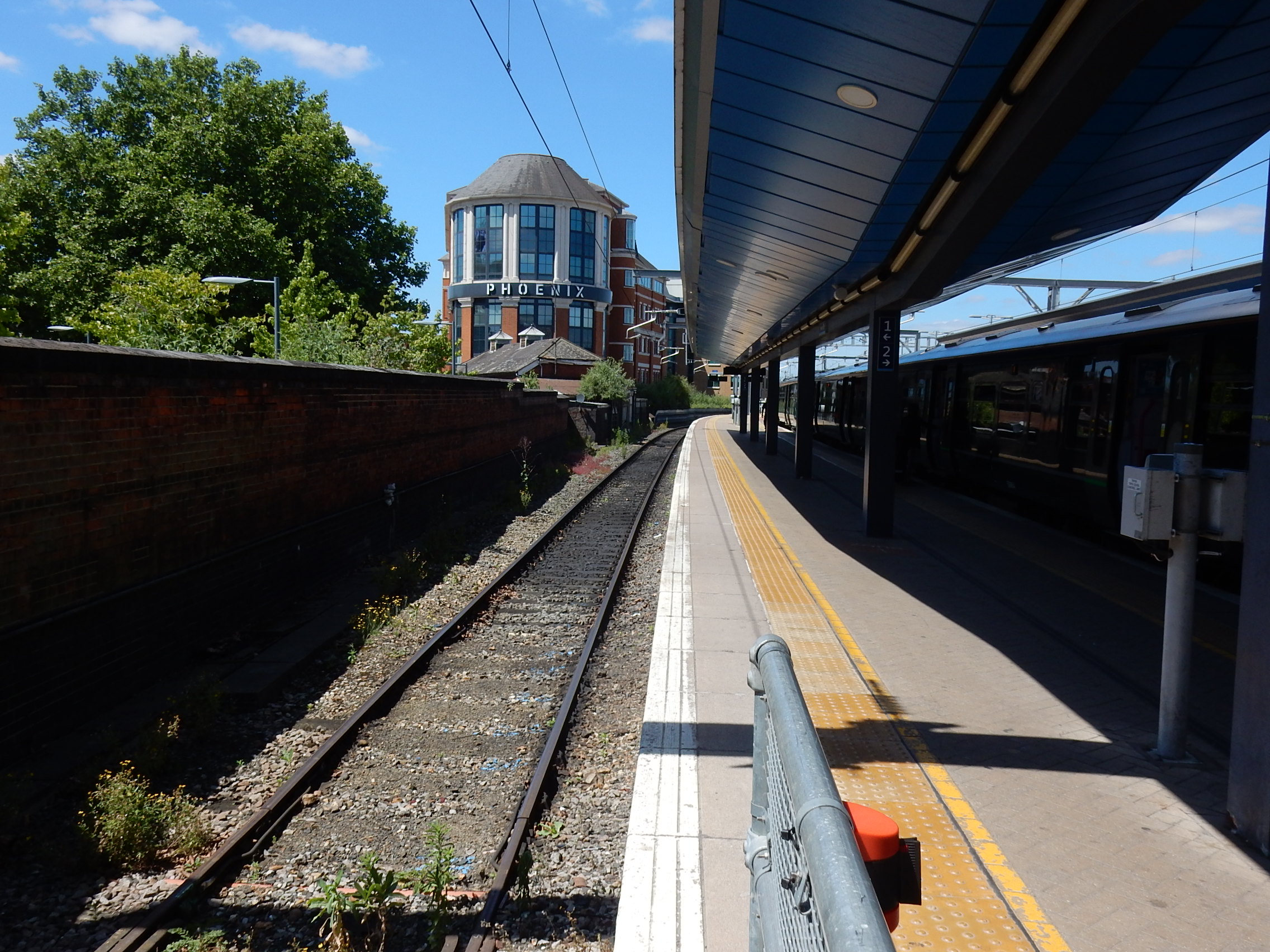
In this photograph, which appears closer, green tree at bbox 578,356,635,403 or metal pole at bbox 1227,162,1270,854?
metal pole at bbox 1227,162,1270,854

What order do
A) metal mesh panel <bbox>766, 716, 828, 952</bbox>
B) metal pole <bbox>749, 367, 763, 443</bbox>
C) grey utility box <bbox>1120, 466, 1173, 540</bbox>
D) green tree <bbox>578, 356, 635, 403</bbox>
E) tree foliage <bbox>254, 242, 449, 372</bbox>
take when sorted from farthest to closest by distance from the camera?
green tree <bbox>578, 356, 635, 403</bbox> < metal pole <bbox>749, 367, 763, 443</bbox> < tree foliage <bbox>254, 242, 449, 372</bbox> < grey utility box <bbox>1120, 466, 1173, 540</bbox> < metal mesh panel <bbox>766, 716, 828, 952</bbox>

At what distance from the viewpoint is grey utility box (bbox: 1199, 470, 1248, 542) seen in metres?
4.77

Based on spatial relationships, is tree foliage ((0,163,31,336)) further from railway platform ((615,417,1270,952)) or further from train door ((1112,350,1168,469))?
train door ((1112,350,1168,469))

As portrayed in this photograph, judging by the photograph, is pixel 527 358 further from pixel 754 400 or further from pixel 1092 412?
pixel 1092 412

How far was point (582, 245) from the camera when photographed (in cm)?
7988

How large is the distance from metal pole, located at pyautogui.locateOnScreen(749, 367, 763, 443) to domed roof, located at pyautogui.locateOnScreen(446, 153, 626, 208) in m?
37.7

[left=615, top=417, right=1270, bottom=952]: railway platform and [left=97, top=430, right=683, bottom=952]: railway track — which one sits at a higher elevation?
[left=615, top=417, right=1270, bottom=952]: railway platform

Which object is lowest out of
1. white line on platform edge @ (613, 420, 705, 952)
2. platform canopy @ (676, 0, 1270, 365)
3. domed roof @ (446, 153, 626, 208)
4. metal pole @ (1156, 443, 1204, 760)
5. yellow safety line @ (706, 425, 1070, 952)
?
white line on platform edge @ (613, 420, 705, 952)

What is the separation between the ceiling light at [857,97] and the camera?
7.02 meters

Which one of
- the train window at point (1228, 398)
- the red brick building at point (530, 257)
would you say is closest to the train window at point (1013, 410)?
the train window at point (1228, 398)

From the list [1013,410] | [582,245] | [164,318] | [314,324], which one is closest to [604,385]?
Result: [314,324]

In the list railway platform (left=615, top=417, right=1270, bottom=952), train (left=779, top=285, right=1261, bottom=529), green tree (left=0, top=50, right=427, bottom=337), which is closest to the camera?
railway platform (left=615, top=417, right=1270, bottom=952)

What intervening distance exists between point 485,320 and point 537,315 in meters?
4.70

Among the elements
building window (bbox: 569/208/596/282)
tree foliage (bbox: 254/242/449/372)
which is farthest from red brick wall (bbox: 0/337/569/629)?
building window (bbox: 569/208/596/282)
